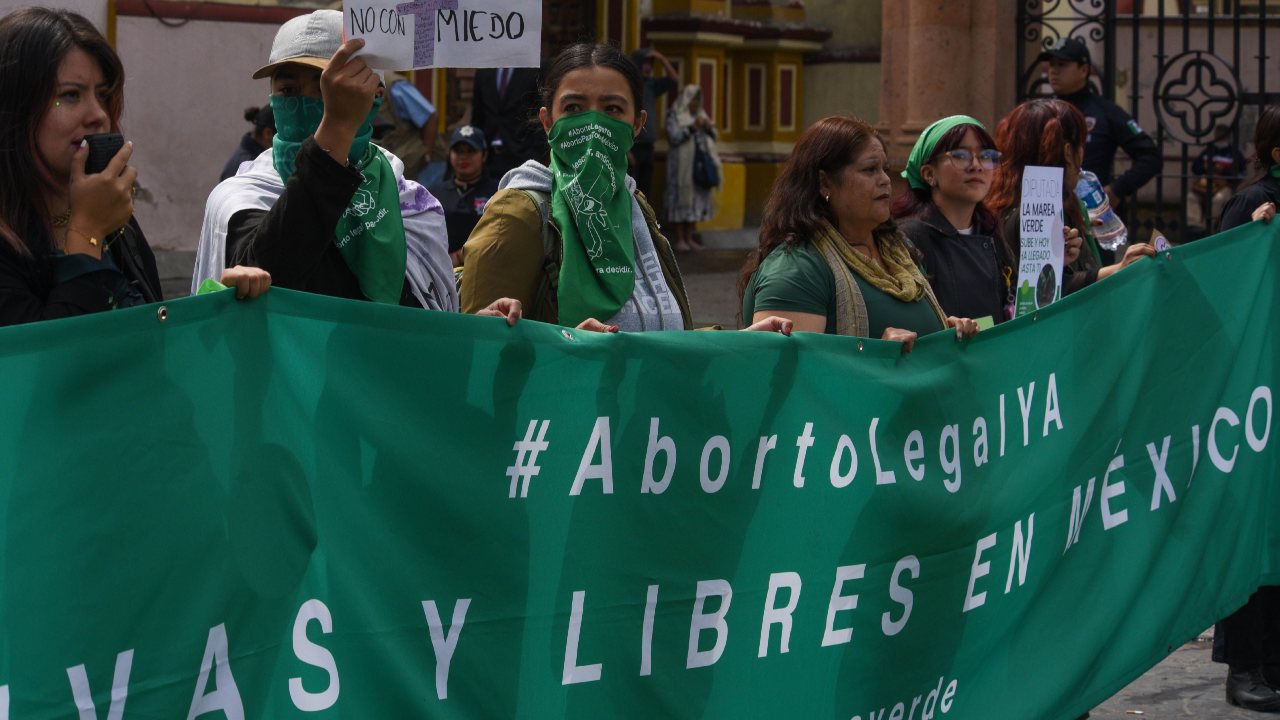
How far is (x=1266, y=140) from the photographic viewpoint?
20.4ft

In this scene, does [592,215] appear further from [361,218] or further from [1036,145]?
[1036,145]

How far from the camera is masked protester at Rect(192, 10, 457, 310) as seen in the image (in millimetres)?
3402

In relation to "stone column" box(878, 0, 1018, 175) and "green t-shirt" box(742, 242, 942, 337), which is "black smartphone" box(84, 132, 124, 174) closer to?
"green t-shirt" box(742, 242, 942, 337)

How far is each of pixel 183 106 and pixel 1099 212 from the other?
9.81m

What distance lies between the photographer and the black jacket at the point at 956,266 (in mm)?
5340

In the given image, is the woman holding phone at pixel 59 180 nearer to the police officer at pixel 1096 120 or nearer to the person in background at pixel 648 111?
the police officer at pixel 1096 120

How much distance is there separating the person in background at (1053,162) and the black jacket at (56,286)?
350 cm

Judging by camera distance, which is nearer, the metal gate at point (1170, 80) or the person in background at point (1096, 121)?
the person in background at point (1096, 121)

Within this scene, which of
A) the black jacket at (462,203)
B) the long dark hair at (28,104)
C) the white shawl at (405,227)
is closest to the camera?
the long dark hair at (28,104)

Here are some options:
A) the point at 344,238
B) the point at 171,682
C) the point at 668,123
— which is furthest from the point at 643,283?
the point at 668,123

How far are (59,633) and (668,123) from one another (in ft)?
58.0

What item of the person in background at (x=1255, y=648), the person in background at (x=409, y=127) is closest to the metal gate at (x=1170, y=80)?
the person in background at (x=1255, y=648)

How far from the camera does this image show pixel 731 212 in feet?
71.6

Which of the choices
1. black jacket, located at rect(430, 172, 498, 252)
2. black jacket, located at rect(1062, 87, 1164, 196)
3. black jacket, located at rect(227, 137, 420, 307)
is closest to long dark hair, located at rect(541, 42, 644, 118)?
black jacket, located at rect(227, 137, 420, 307)
